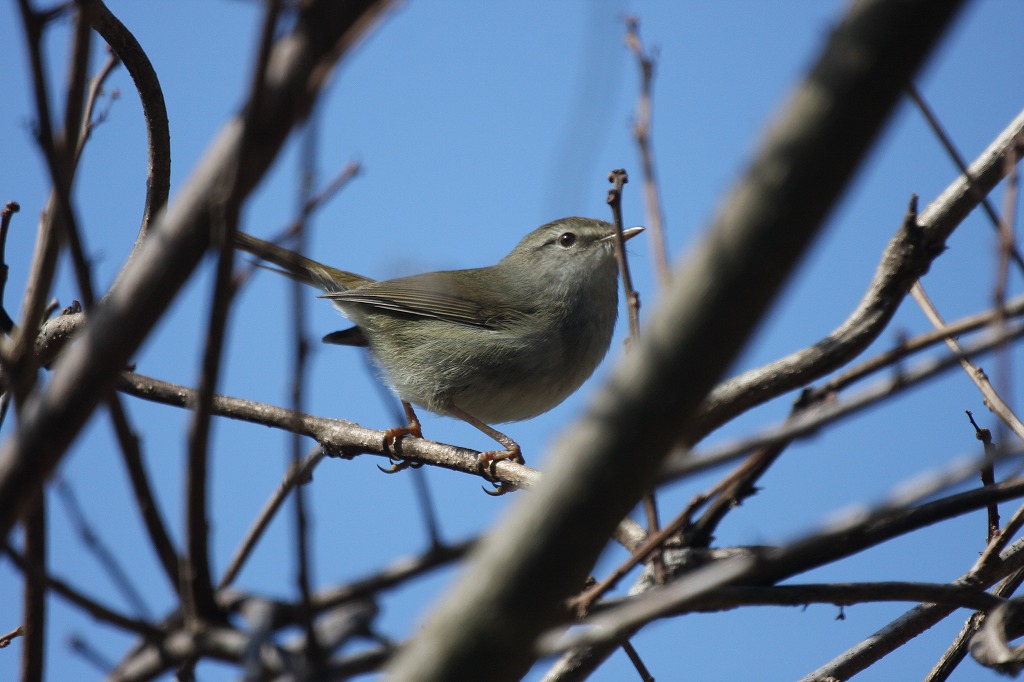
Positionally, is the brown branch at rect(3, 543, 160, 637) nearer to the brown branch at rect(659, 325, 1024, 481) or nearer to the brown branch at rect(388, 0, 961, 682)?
the brown branch at rect(388, 0, 961, 682)

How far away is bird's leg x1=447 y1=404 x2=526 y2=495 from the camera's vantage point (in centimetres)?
426

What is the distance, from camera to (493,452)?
461cm

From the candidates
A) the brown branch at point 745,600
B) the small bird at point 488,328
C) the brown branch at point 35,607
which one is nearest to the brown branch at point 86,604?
the brown branch at point 35,607

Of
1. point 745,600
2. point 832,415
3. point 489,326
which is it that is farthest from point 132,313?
point 489,326

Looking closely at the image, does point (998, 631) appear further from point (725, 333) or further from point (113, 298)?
point (113, 298)

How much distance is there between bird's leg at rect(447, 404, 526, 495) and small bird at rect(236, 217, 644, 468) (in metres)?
0.01

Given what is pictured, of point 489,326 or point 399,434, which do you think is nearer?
point 399,434

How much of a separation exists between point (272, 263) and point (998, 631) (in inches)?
166

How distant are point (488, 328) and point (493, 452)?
3.82 ft

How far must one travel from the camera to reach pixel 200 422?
1471mm

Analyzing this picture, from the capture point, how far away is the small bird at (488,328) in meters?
5.32

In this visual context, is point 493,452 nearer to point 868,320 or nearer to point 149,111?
point 149,111

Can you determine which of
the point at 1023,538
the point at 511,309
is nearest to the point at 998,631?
the point at 1023,538

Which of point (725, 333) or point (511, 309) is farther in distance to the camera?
point (511, 309)
